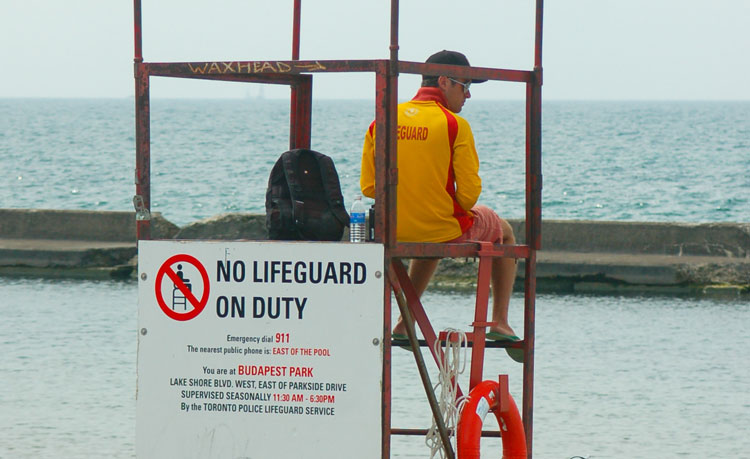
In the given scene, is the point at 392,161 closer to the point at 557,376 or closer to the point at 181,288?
the point at 181,288

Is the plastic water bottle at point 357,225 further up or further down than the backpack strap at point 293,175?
further down

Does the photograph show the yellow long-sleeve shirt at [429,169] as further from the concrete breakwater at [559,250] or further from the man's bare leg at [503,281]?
the concrete breakwater at [559,250]

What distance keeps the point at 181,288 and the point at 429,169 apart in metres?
1.23

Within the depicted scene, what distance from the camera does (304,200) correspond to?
651cm

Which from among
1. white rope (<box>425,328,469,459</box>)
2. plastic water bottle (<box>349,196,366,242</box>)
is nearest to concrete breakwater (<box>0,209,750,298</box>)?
white rope (<box>425,328,469,459</box>)

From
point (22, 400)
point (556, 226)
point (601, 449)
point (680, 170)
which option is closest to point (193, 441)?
point (601, 449)

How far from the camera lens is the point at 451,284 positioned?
63.9 ft

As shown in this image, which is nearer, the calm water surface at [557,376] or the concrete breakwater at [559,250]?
the calm water surface at [557,376]

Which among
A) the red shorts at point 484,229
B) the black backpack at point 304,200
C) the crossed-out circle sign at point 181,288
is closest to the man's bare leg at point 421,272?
the red shorts at point 484,229

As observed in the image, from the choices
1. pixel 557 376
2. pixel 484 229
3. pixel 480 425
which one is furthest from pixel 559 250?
pixel 480 425

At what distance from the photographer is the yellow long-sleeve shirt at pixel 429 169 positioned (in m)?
6.60

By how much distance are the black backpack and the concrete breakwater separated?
42.2ft

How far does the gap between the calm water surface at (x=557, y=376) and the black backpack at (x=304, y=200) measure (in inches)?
121

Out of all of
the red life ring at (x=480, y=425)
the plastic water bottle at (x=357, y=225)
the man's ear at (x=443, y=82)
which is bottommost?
the red life ring at (x=480, y=425)
